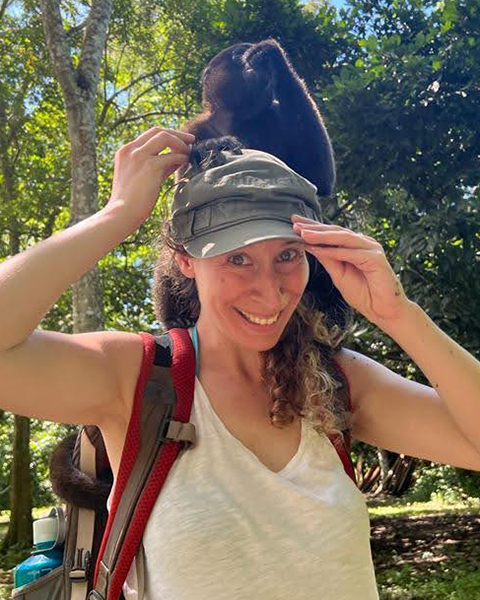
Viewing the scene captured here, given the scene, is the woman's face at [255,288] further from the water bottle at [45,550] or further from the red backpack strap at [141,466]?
the water bottle at [45,550]

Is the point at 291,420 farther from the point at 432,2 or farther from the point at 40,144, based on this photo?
the point at 40,144

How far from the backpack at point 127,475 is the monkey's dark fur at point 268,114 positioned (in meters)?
0.51

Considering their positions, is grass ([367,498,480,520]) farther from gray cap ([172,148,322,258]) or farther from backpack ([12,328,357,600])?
gray cap ([172,148,322,258])

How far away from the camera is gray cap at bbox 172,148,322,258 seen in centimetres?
138

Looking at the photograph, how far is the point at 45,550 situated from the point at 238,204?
886 millimetres

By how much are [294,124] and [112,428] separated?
962mm

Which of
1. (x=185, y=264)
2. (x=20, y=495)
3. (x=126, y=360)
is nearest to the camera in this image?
(x=126, y=360)

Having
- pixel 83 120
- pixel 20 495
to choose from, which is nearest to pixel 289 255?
pixel 83 120

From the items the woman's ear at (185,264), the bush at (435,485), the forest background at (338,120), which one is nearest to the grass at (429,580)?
the forest background at (338,120)

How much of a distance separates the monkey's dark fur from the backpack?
0.51 metres

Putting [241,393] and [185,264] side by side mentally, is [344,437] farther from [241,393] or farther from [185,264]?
[185,264]

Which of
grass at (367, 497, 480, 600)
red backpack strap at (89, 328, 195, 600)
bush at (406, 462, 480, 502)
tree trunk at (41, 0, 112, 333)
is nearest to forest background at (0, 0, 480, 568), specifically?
tree trunk at (41, 0, 112, 333)

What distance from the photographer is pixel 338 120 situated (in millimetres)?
5852

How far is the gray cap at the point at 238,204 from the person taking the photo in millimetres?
1382
